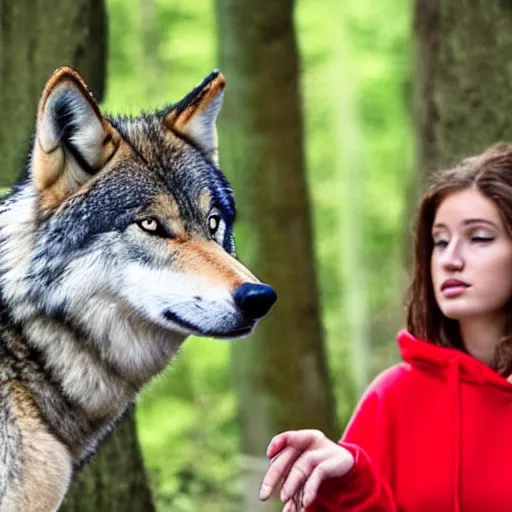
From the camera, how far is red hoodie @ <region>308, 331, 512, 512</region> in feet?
10.3

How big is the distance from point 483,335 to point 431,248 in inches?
12.7

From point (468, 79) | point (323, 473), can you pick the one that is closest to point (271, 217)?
point (468, 79)

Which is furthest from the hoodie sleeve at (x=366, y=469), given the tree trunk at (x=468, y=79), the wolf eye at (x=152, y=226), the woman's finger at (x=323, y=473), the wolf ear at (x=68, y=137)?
the tree trunk at (x=468, y=79)

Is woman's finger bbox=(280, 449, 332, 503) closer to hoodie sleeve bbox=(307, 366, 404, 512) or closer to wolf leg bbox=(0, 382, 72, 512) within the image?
hoodie sleeve bbox=(307, 366, 404, 512)

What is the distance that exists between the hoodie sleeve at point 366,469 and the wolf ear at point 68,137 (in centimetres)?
111

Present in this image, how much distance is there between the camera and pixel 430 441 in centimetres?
326

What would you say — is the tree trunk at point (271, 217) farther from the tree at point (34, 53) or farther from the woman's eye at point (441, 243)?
the woman's eye at point (441, 243)

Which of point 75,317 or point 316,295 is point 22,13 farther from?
point 316,295

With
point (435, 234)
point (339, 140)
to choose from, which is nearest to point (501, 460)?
point (435, 234)

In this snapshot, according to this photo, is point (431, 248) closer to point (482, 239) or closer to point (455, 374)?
point (482, 239)

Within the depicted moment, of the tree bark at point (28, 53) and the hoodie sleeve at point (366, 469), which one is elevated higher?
the tree bark at point (28, 53)

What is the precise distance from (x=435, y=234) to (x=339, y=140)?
17.6 meters

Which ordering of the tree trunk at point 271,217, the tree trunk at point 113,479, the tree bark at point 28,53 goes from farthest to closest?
the tree trunk at point 271,217, the tree trunk at point 113,479, the tree bark at point 28,53

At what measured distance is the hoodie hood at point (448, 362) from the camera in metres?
3.22
